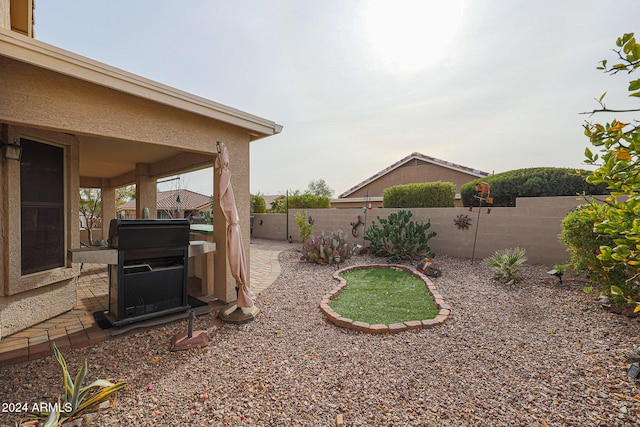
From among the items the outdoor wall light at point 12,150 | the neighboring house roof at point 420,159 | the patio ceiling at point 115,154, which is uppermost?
the neighboring house roof at point 420,159

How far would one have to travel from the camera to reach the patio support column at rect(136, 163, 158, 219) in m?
7.91

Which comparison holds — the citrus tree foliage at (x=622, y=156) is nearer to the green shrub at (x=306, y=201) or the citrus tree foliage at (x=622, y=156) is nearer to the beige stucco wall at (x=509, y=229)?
the beige stucco wall at (x=509, y=229)

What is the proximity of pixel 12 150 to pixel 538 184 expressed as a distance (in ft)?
36.5

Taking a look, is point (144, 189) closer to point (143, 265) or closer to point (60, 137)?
point (60, 137)

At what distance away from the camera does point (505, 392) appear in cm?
248

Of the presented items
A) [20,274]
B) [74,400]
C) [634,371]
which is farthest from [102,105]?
[634,371]

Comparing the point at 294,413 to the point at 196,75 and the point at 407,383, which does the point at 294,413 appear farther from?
the point at 196,75

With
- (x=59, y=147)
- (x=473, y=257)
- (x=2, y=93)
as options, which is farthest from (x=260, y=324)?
(x=473, y=257)

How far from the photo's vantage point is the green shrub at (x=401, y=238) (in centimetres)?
793

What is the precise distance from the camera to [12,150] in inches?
136

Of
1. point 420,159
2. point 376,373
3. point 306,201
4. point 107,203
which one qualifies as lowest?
point 376,373

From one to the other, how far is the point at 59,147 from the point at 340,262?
6398 millimetres

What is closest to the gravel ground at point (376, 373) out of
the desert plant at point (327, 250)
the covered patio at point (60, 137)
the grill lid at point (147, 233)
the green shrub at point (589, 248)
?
the green shrub at point (589, 248)

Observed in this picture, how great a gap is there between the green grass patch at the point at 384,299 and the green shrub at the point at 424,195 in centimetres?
435
